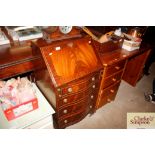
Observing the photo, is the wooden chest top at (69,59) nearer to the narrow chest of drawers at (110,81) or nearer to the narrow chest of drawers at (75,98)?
the narrow chest of drawers at (75,98)

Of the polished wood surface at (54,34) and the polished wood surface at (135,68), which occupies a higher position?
the polished wood surface at (54,34)

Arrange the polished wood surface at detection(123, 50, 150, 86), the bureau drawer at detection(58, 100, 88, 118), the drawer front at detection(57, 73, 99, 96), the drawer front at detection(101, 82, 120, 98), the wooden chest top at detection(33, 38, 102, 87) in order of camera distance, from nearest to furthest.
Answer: the wooden chest top at detection(33, 38, 102, 87) < the drawer front at detection(57, 73, 99, 96) < the bureau drawer at detection(58, 100, 88, 118) < the drawer front at detection(101, 82, 120, 98) < the polished wood surface at detection(123, 50, 150, 86)

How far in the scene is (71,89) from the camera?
148 cm

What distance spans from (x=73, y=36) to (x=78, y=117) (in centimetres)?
97

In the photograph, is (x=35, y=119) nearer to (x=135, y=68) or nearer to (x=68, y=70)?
(x=68, y=70)

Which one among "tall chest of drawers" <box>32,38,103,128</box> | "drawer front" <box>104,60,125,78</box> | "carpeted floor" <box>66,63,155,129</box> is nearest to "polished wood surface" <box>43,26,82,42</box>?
"tall chest of drawers" <box>32,38,103,128</box>

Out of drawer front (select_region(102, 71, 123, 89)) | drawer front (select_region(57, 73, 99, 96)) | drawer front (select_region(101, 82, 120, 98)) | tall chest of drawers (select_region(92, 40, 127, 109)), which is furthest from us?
drawer front (select_region(101, 82, 120, 98))

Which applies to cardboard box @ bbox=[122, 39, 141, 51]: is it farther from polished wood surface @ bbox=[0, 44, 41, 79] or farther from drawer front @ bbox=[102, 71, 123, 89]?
polished wood surface @ bbox=[0, 44, 41, 79]

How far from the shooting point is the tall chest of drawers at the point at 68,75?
134 centimetres

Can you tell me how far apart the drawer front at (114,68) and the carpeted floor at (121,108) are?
0.69 meters

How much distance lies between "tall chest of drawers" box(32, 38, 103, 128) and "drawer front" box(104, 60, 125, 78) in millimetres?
149

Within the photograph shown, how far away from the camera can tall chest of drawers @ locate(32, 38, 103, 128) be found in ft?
4.39
